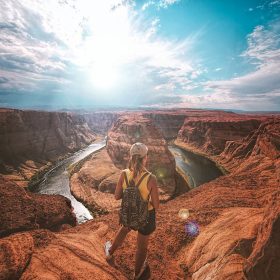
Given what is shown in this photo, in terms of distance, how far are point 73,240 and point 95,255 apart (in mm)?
1496

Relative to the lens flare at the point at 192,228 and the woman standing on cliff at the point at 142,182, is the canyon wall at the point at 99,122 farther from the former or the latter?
the woman standing on cliff at the point at 142,182

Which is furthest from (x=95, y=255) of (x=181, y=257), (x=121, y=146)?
(x=121, y=146)

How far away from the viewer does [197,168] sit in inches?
2242

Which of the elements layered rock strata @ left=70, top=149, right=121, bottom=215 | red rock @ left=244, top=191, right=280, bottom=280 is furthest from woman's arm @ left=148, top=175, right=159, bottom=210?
layered rock strata @ left=70, top=149, right=121, bottom=215

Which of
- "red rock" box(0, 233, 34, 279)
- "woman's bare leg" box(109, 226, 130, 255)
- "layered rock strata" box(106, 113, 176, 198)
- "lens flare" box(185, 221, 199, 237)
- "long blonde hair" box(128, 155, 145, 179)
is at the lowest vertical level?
"layered rock strata" box(106, 113, 176, 198)

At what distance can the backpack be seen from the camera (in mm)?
5055

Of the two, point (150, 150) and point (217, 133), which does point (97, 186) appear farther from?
point (217, 133)

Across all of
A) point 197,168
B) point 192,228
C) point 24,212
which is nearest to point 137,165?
point 192,228

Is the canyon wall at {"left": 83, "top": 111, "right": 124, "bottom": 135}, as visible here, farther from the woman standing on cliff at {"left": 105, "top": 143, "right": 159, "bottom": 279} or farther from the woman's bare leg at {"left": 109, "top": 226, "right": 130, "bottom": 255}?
the woman standing on cliff at {"left": 105, "top": 143, "right": 159, "bottom": 279}

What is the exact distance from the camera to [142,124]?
187 feet

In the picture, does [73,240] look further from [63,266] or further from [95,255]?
[63,266]

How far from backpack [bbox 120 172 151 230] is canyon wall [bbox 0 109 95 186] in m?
45.2

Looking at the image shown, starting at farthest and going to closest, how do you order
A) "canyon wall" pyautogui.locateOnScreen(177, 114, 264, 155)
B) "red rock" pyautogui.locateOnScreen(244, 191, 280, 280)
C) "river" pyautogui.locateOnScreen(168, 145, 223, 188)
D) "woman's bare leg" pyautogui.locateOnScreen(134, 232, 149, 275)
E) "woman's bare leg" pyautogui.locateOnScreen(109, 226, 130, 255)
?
"canyon wall" pyautogui.locateOnScreen(177, 114, 264, 155)
"river" pyautogui.locateOnScreen(168, 145, 223, 188)
"woman's bare leg" pyautogui.locateOnScreen(109, 226, 130, 255)
"woman's bare leg" pyautogui.locateOnScreen(134, 232, 149, 275)
"red rock" pyautogui.locateOnScreen(244, 191, 280, 280)

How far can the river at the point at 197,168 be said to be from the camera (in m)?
47.1
